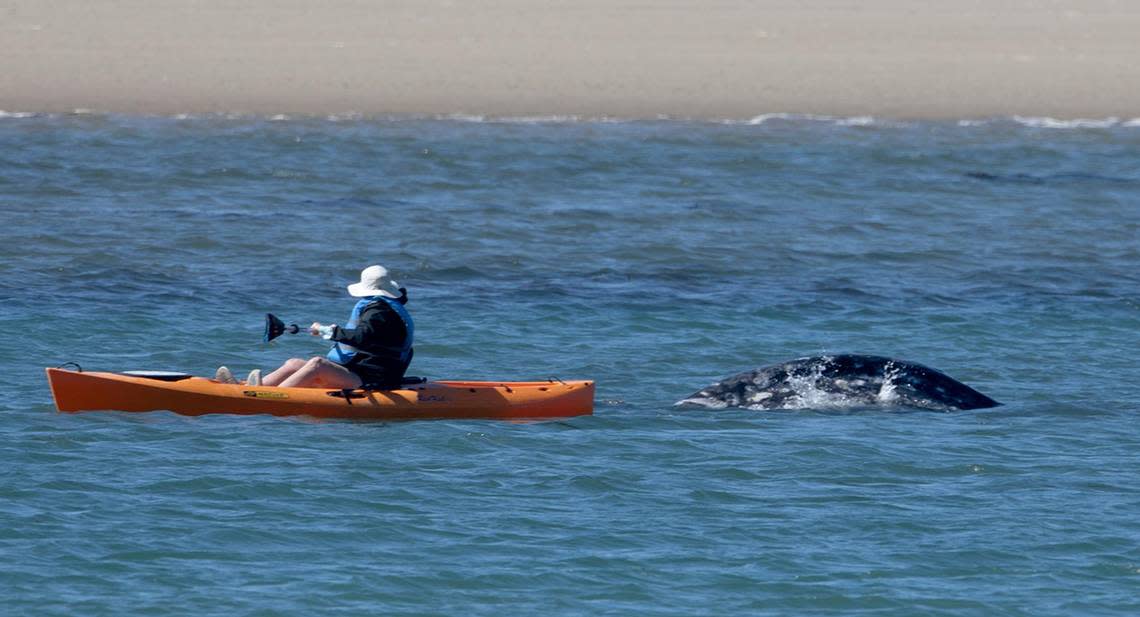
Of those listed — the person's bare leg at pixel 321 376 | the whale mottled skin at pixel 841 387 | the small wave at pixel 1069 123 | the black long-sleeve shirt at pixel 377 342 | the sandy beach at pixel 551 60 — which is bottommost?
the whale mottled skin at pixel 841 387

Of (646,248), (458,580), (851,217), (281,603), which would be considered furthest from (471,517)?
(851,217)

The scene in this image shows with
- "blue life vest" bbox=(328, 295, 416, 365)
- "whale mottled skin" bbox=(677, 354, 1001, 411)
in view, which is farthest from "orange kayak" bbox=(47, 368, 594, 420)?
"whale mottled skin" bbox=(677, 354, 1001, 411)

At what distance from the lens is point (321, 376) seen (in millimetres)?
14141

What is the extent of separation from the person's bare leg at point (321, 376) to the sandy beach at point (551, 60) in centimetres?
1865

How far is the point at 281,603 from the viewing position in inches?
383

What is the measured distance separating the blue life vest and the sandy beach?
60.3ft

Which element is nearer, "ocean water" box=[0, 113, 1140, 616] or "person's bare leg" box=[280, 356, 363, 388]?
"ocean water" box=[0, 113, 1140, 616]

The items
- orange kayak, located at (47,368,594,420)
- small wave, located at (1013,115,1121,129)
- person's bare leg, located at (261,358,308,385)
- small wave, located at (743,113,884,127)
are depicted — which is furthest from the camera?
small wave, located at (1013,115,1121,129)

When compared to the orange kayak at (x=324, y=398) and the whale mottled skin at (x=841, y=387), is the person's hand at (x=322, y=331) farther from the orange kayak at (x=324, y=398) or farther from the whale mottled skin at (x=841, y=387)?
the whale mottled skin at (x=841, y=387)

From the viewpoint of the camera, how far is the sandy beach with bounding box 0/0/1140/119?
32.7 meters

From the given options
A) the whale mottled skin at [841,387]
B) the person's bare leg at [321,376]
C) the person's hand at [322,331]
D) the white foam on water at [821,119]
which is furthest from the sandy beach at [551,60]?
the person's hand at [322,331]

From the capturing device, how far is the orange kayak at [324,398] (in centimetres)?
1381

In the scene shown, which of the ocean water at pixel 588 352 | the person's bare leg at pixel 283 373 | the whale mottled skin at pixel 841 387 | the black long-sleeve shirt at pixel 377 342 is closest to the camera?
the ocean water at pixel 588 352

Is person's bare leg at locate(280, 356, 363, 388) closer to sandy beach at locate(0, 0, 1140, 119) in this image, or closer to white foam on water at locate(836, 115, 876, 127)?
sandy beach at locate(0, 0, 1140, 119)
